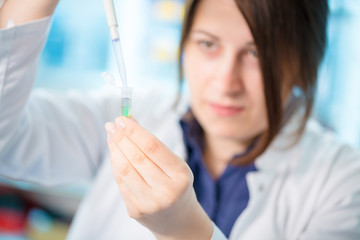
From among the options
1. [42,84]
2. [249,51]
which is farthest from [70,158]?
[42,84]

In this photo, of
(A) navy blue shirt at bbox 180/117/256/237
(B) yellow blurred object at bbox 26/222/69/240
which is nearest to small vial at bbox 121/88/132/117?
(A) navy blue shirt at bbox 180/117/256/237

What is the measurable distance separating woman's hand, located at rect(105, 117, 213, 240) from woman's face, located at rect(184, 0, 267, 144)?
0.35 meters

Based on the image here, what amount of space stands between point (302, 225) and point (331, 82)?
904 millimetres

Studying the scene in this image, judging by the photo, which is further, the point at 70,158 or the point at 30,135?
the point at 70,158

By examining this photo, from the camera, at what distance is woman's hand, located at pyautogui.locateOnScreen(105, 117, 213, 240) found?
0.45 m

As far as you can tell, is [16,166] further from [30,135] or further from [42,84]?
[42,84]

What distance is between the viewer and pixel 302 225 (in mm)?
772

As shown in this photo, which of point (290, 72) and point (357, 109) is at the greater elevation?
point (290, 72)

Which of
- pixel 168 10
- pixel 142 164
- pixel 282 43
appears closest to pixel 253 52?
pixel 282 43

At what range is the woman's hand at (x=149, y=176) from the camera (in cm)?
45

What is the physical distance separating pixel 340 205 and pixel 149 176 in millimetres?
525

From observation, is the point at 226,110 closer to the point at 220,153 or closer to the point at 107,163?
the point at 220,153

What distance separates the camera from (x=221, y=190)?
889mm

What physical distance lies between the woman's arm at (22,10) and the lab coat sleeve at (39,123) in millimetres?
15
